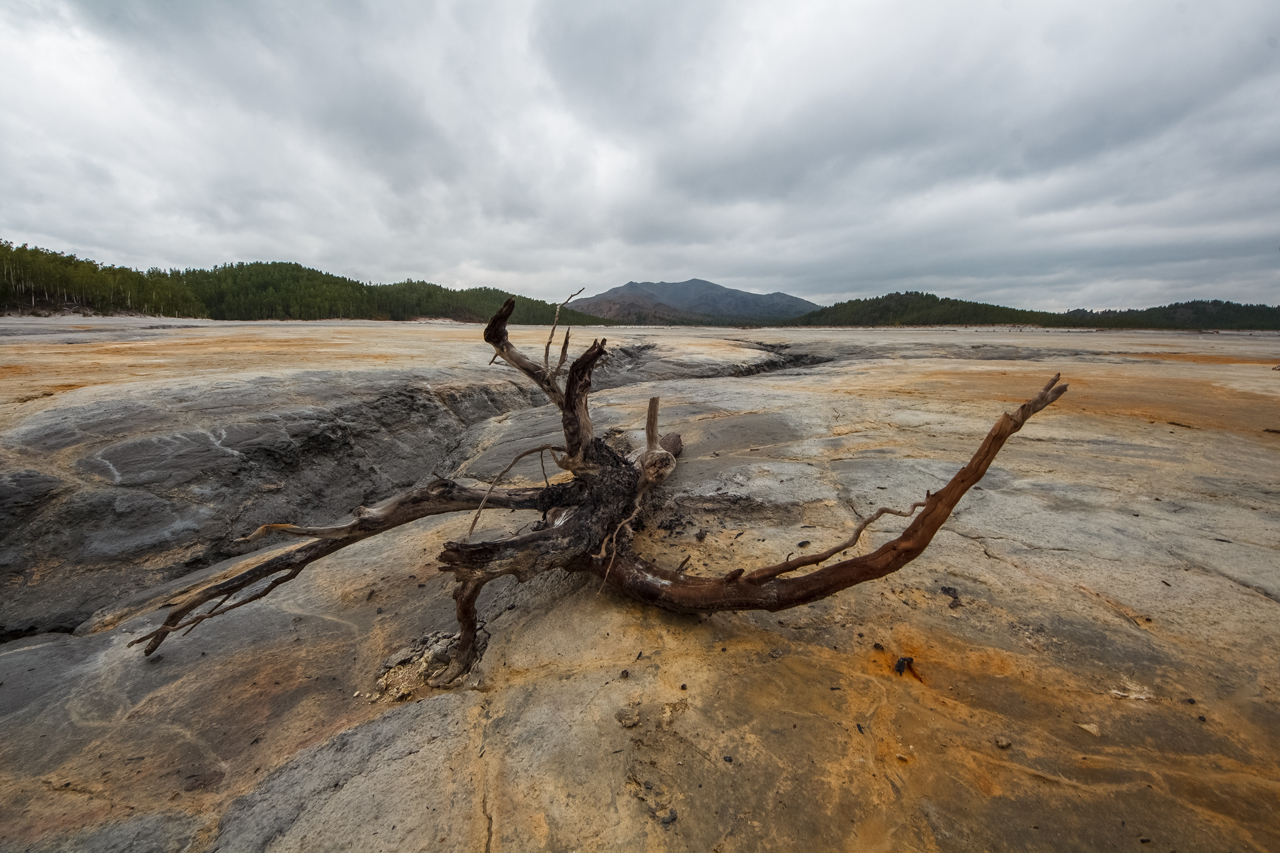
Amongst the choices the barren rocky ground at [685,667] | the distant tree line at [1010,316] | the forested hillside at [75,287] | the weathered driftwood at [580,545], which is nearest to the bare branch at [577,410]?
the weathered driftwood at [580,545]

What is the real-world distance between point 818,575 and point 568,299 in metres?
1.38

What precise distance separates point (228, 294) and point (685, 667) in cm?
3629

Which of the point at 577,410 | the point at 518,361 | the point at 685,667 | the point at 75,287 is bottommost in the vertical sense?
the point at 685,667

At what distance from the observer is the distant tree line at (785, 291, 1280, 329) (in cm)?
4738

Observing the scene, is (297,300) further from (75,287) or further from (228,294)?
(75,287)

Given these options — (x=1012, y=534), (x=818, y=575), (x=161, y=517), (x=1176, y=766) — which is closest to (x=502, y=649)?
(x=818, y=575)

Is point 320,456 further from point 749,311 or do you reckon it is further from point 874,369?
point 749,311

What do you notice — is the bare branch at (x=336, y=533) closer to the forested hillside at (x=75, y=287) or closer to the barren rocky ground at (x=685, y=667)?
the barren rocky ground at (x=685, y=667)

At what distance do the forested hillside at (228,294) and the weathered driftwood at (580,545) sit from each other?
113 inches

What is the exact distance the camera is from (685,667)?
67.4 inches

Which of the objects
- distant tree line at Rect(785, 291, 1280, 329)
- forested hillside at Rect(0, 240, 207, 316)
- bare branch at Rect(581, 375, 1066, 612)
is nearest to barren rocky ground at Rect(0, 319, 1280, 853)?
bare branch at Rect(581, 375, 1066, 612)

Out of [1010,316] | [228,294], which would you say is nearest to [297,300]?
[228,294]

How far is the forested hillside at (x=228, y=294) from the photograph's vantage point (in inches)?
682

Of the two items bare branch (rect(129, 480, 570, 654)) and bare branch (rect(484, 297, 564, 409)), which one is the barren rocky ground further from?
bare branch (rect(484, 297, 564, 409))
